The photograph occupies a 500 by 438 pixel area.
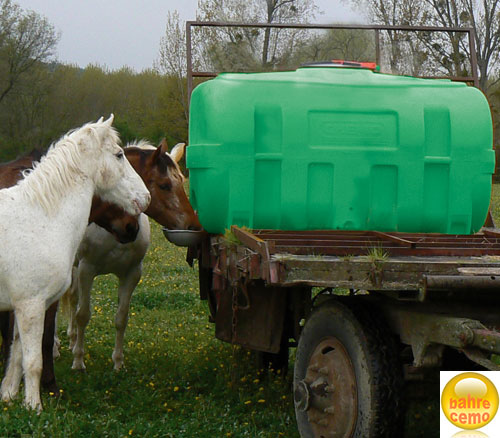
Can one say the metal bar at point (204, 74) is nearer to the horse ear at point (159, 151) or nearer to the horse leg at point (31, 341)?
the horse ear at point (159, 151)

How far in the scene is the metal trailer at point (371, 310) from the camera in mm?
3457

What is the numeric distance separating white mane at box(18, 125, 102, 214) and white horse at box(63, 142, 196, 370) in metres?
1.37

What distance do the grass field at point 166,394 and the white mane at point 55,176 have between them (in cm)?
131

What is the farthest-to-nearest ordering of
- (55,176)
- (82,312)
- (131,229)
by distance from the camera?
1. (82,312)
2. (131,229)
3. (55,176)

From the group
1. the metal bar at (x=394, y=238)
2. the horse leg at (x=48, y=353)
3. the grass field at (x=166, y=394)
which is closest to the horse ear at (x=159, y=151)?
the horse leg at (x=48, y=353)

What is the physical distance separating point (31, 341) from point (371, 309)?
2.19 metres

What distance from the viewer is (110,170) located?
5.59m

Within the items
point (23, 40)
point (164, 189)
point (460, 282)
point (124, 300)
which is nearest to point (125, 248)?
point (124, 300)

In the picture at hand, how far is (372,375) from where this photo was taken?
3.75 metres

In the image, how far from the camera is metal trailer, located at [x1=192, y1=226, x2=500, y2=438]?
11.3 feet

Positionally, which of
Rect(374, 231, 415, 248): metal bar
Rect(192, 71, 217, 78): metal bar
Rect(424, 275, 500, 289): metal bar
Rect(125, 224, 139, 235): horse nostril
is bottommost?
Rect(125, 224, 139, 235): horse nostril

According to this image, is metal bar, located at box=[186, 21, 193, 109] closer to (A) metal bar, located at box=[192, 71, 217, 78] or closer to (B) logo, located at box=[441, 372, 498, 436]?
(A) metal bar, located at box=[192, 71, 217, 78]

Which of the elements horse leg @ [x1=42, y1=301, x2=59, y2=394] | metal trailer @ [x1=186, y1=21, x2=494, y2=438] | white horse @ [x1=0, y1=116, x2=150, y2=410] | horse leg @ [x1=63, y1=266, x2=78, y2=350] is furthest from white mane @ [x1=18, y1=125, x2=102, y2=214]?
horse leg @ [x1=63, y1=266, x2=78, y2=350]

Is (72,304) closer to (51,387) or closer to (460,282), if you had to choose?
(51,387)
